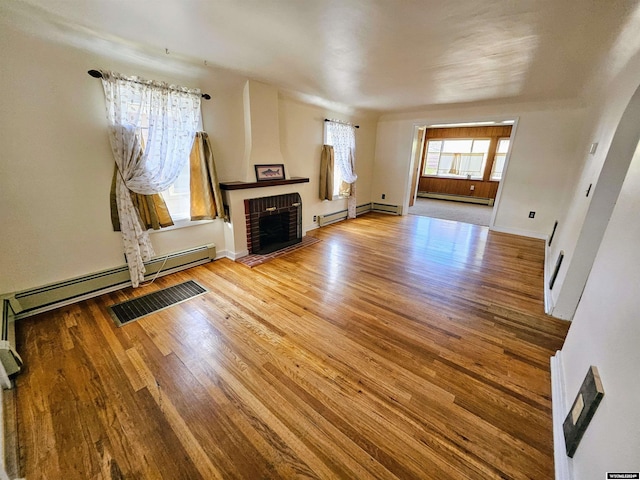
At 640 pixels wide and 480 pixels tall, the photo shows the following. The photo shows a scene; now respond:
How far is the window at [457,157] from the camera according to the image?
25.3ft

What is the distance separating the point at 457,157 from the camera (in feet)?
26.7

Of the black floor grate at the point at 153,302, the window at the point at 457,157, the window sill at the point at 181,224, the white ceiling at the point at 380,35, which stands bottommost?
the black floor grate at the point at 153,302

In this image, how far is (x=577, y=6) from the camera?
1489mm

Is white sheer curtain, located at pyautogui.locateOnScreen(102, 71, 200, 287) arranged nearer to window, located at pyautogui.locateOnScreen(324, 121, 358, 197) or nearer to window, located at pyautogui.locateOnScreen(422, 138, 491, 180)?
window, located at pyautogui.locateOnScreen(324, 121, 358, 197)

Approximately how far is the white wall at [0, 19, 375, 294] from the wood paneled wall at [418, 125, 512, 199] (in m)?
7.59

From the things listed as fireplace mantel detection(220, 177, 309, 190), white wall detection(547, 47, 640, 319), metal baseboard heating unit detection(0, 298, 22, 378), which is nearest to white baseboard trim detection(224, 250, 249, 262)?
fireplace mantel detection(220, 177, 309, 190)

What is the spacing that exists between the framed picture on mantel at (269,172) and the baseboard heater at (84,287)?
1311 mm

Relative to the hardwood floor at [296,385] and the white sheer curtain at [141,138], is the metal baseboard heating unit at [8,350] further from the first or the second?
the white sheer curtain at [141,138]

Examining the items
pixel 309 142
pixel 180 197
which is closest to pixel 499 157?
pixel 309 142

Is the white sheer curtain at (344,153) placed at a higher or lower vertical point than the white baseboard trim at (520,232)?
higher

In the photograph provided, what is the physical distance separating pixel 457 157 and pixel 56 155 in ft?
30.4

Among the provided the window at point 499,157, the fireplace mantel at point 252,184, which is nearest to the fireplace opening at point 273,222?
the fireplace mantel at point 252,184

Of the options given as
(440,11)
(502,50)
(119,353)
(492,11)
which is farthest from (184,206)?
(502,50)

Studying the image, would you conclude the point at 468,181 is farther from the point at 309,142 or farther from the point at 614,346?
the point at 614,346
